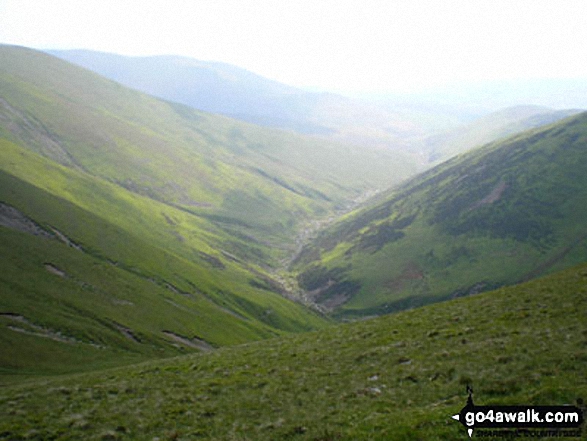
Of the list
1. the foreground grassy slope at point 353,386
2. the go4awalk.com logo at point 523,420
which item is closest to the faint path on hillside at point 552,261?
the foreground grassy slope at point 353,386

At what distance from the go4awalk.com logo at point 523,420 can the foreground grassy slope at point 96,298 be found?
174 ft

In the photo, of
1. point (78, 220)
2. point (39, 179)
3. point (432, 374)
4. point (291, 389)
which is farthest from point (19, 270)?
point (39, 179)

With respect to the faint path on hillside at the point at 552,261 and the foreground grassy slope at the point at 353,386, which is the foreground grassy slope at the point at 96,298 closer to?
the foreground grassy slope at the point at 353,386

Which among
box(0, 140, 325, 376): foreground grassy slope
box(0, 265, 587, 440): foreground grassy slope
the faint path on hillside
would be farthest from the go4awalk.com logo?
the faint path on hillside

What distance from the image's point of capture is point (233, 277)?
178 m

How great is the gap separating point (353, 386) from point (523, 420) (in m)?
12.0

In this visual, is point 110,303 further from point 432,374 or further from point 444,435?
point 444,435

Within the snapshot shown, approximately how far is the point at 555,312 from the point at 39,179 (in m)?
194

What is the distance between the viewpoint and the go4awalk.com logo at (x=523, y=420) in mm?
15242

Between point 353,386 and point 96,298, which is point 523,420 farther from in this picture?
point 96,298

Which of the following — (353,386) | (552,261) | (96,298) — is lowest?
(96,298)

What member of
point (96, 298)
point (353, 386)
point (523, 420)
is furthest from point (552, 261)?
point (523, 420)

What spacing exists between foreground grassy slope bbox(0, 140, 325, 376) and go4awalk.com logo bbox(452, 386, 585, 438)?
53016 millimetres

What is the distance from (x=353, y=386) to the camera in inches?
1057
